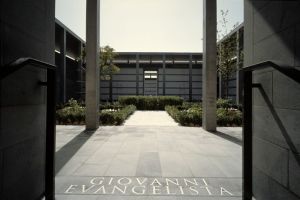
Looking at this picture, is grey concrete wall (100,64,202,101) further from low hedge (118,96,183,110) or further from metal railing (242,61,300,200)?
metal railing (242,61,300,200)

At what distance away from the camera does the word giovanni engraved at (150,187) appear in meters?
4.81

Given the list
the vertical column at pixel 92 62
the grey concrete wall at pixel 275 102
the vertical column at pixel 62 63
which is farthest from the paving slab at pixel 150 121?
the vertical column at pixel 62 63

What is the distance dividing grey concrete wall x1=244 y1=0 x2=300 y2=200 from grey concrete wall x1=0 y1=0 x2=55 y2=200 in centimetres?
315

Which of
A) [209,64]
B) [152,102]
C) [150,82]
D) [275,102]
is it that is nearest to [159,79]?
[150,82]

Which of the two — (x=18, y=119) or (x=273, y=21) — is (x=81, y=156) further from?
(x=273, y=21)

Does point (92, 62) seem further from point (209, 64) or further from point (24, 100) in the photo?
point (24, 100)

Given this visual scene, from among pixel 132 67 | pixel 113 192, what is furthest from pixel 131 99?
pixel 113 192

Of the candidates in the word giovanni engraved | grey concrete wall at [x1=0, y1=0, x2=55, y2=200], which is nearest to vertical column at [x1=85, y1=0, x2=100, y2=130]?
the word giovanni engraved

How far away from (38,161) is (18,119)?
98 cm

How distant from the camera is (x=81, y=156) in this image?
770 centimetres

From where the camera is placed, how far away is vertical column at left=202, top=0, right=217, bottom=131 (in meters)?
13.3

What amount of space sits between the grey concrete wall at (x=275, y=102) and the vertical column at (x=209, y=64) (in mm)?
8931

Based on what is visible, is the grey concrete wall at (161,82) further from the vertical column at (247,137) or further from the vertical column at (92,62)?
the vertical column at (247,137)

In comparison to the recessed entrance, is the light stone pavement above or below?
below
